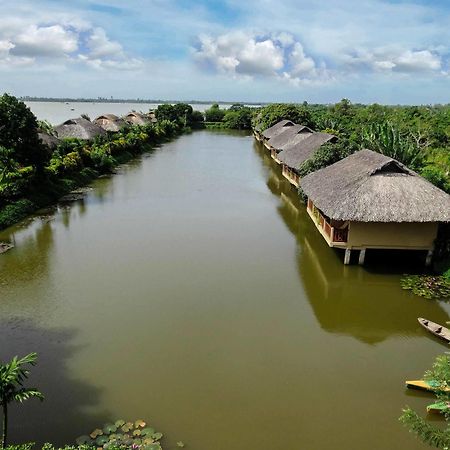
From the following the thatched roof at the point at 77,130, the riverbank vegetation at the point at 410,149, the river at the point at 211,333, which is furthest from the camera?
the thatched roof at the point at 77,130

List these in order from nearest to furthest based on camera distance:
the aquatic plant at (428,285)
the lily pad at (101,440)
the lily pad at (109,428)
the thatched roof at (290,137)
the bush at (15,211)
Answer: the lily pad at (101,440)
the lily pad at (109,428)
the aquatic plant at (428,285)
the bush at (15,211)
the thatched roof at (290,137)

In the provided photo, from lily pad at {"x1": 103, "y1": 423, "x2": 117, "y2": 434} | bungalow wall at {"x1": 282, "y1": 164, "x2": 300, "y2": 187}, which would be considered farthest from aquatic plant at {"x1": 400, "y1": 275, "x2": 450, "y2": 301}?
bungalow wall at {"x1": 282, "y1": 164, "x2": 300, "y2": 187}

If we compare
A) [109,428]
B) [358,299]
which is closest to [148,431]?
[109,428]

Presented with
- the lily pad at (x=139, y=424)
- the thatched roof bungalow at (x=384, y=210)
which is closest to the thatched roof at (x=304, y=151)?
the thatched roof bungalow at (x=384, y=210)

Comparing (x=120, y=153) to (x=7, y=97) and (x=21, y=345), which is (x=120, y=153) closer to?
(x=7, y=97)

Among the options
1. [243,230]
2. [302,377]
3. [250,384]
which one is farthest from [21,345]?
[243,230]

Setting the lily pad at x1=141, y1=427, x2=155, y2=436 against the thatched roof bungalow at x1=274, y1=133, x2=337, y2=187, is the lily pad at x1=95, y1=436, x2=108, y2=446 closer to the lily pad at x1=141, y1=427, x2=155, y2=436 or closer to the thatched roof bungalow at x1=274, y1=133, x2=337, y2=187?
the lily pad at x1=141, y1=427, x2=155, y2=436

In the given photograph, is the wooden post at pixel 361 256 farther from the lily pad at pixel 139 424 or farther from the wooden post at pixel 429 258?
the lily pad at pixel 139 424
